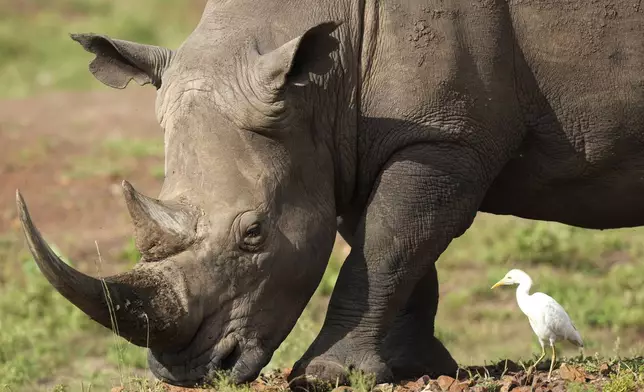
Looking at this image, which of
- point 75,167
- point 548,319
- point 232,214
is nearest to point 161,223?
point 232,214

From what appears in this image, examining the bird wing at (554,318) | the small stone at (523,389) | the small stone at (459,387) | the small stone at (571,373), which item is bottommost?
the small stone at (459,387)

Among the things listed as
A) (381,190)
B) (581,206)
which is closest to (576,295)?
(581,206)

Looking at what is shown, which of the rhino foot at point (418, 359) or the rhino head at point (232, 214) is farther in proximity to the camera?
the rhino foot at point (418, 359)

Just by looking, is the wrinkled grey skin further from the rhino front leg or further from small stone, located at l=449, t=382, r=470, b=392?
small stone, located at l=449, t=382, r=470, b=392

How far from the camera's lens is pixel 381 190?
21.4ft

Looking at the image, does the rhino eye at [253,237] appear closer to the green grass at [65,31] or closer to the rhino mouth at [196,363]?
the rhino mouth at [196,363]

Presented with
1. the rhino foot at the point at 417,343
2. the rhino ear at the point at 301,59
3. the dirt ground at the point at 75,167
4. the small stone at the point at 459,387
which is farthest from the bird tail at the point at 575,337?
the dirt ground at the point at 75,167

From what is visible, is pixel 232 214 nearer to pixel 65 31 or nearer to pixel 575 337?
pixel 575 337

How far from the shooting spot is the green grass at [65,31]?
21.6 meters

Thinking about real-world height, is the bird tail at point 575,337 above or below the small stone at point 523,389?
above

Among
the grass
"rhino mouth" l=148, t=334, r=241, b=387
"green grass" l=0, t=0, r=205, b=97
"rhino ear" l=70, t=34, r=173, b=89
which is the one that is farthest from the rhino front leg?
"green grass" l=0, t=0, r=205, b=97

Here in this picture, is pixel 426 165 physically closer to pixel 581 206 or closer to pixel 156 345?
pixel 581 206

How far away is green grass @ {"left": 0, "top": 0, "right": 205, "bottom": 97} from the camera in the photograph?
21641mm

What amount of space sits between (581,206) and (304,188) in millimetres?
1467
